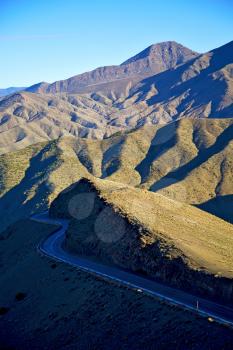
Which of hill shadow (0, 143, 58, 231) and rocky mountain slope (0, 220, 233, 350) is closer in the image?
rocky mountain slope (0, 220, 233, 350)

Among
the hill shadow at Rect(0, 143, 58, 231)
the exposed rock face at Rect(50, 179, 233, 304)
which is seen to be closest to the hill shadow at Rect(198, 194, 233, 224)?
the hill shadow at Rect(0, 143, 58, 231)

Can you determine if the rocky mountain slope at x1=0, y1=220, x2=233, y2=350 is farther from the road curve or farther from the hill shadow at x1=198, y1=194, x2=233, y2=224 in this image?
the hill shadow at x1=198, y1=194, x2=233, y2=224

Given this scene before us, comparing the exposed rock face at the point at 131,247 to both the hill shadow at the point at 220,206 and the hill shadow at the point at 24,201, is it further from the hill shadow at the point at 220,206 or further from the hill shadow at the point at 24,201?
the hill shadow at the point at 24,201

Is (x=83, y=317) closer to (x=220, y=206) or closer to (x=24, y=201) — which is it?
(x=220, y=206)

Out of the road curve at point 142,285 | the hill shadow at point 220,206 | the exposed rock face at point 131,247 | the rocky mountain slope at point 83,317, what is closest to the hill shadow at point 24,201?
the hill shadow at point 220,206

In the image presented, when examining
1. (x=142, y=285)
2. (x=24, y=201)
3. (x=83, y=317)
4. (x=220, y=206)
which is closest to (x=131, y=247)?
(x=142, y=285)
